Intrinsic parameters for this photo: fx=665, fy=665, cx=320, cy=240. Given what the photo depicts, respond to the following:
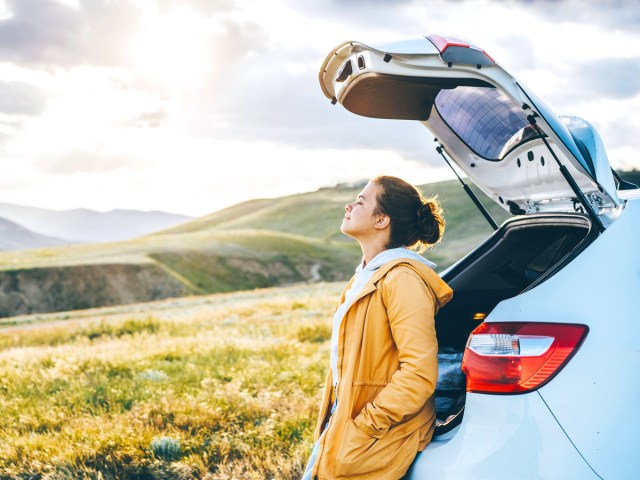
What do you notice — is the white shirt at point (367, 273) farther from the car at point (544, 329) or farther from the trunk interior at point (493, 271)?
the trunk interior at point (493, 271)

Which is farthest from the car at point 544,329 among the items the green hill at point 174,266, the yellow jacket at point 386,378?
the green hill at point 174,266

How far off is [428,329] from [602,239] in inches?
30.2

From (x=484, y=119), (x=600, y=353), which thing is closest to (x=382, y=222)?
(x=484, y=119)

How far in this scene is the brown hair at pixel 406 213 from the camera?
3260mm

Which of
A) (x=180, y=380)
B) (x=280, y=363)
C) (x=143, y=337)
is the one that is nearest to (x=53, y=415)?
(x=180, y=380)

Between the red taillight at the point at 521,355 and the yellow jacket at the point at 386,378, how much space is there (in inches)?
10.2

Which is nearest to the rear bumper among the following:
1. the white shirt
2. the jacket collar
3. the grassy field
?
the jacket collar

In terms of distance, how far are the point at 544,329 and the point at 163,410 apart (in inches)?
174

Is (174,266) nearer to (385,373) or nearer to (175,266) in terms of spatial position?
(175,266)

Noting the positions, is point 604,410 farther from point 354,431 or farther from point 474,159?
point 474,159

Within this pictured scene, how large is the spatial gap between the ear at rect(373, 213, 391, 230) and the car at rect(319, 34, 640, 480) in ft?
2.05

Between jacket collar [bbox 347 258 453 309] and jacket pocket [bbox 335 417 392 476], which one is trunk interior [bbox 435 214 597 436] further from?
jacket pocket [bbox 335 417 392 476]

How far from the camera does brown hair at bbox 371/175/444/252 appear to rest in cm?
326

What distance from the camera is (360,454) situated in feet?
8.88
